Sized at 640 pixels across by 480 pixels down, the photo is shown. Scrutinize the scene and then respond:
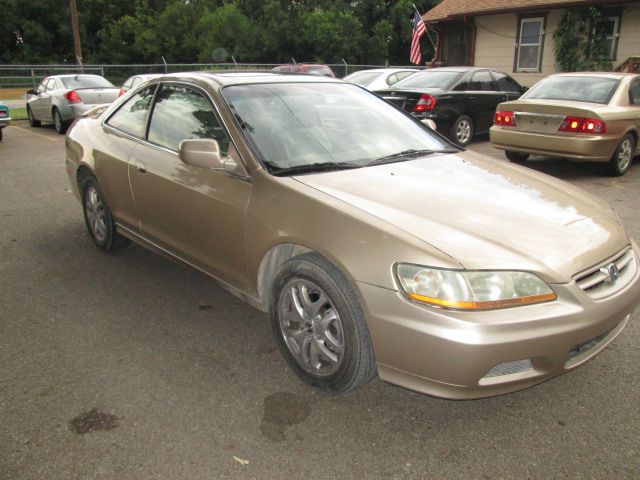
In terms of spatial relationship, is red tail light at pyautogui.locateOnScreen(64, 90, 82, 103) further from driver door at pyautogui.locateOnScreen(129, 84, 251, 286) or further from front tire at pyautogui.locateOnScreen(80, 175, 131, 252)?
driver door at pyautogui.locateOnScreen(129, 84, 251, 286)

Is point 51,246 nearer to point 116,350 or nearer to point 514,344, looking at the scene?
point 116,350

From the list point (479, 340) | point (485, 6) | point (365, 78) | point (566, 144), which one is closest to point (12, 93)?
point (365, 78)

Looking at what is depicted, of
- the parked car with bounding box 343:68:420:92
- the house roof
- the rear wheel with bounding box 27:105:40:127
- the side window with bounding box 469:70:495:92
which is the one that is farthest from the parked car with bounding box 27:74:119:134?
the house roof

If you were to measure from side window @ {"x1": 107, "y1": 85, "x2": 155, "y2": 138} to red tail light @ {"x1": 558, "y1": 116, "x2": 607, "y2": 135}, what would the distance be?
5552 millimetres

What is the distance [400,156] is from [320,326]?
1347mm

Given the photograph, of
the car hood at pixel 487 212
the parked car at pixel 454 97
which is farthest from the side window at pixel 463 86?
the car hood at pixel 487 212

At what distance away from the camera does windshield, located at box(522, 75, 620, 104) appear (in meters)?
7.79

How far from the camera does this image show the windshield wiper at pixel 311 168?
3.07 meters

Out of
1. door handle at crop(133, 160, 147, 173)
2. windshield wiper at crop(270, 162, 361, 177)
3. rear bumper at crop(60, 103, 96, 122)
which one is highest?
windshield wiper at crop(270, 162, 361, 177)

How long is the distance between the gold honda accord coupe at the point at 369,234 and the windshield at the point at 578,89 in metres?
4.82

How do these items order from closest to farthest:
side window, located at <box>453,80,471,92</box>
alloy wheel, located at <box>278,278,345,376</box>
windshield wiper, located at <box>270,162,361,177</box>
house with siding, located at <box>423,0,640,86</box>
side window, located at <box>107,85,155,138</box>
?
alloy wheel, located at <box>278,278,345,376</box> < windshield wiper, located at <box>270,162,361,177</box> < side window, located at <box>107,85,155,138</box> < side window, located at <box>453,80,471,92</box> < house with siding, located at <box>423,0,640,86</box>

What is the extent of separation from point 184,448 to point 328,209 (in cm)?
127

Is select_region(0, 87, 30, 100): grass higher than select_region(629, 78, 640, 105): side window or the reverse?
the reverse

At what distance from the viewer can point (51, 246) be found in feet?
17.1
